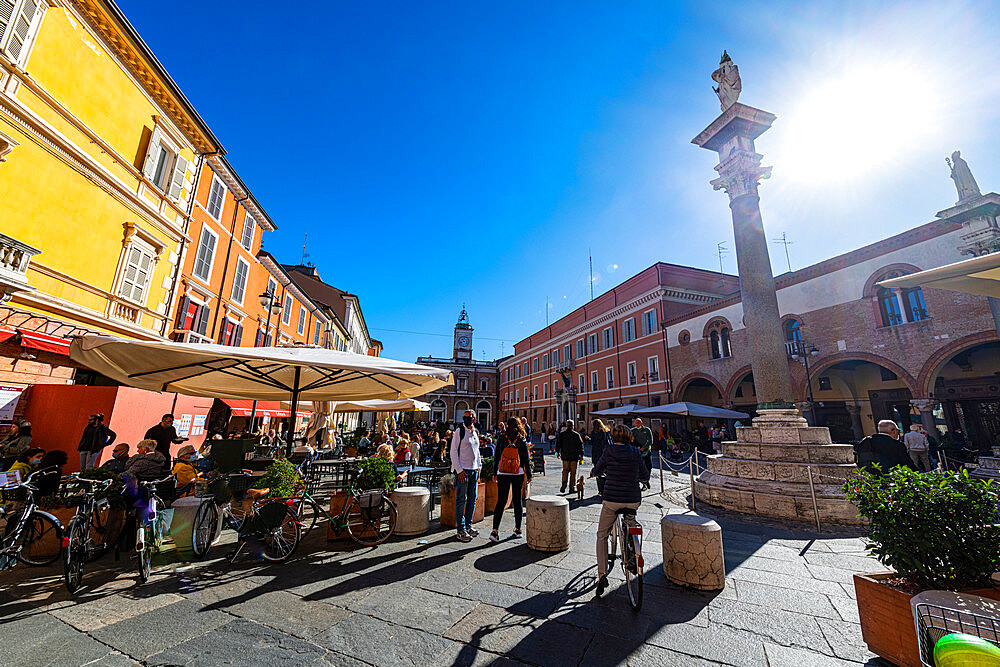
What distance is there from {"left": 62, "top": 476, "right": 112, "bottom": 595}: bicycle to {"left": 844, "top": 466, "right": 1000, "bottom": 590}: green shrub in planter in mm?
6926

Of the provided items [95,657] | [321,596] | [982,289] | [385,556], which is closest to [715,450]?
[982,289]

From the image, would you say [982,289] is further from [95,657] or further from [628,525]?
[95,657]

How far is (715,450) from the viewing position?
18.6 m

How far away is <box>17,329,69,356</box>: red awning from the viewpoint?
808 cm

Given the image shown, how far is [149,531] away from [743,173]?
1279 cm

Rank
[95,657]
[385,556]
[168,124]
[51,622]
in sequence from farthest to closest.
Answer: [168,124], [385,556], [51,622], [95,657]

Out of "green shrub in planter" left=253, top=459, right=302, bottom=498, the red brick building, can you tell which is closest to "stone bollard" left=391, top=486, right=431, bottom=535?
"green shrub in planter" left=253, top=459, right=302, bottom=498

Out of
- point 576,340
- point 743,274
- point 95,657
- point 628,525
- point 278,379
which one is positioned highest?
point 576,340

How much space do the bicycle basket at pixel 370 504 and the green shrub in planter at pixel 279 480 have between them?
89 centimetres

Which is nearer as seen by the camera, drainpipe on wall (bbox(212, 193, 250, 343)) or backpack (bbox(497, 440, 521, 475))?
backpack (bbox(497, 440, 521, 475))

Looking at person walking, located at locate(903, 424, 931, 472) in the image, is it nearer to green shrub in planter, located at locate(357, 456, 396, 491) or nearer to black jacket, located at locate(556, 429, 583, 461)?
black jacket, located at locate(556, 429, 583, 461)

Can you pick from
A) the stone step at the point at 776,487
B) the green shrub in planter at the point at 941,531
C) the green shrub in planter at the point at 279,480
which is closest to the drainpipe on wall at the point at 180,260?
the green shrub in planter at the point at 279,480

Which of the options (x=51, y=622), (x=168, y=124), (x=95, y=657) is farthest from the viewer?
(x=168, y=124)

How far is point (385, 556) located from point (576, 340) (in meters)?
34.5
